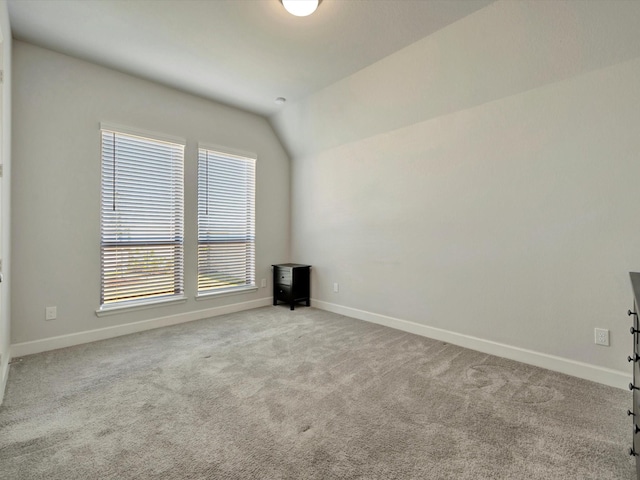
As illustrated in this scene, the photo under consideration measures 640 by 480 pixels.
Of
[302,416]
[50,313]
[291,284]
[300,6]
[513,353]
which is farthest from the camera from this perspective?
[291,284]

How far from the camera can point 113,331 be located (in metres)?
3.36

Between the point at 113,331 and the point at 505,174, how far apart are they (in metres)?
4.23

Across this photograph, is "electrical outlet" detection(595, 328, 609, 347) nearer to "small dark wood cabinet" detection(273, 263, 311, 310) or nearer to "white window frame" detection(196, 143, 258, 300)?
"small dark wood cabinet" detection(273, 263, 311, 310)

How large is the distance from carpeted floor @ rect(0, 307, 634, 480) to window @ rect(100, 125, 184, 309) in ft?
2.38

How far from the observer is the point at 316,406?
204cm

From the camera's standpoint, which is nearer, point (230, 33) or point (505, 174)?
point (230, 33)

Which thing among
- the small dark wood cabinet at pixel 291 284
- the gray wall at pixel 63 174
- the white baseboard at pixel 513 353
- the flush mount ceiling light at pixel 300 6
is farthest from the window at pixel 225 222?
the flush mount ceiling light at pixel 300 6

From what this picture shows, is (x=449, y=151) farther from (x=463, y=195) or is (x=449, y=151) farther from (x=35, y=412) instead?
(x=35, y=412)

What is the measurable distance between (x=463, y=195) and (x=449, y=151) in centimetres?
48

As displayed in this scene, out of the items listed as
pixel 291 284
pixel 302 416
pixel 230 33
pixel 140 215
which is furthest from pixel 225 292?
pixel 230 33

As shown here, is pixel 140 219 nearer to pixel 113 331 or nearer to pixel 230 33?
pixel 113 331

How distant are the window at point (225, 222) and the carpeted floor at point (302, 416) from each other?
4.38 ft

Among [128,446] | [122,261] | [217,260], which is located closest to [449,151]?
[217,260]

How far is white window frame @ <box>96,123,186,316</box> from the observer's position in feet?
10.9
